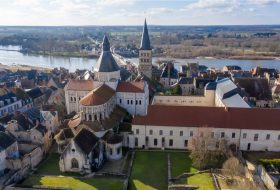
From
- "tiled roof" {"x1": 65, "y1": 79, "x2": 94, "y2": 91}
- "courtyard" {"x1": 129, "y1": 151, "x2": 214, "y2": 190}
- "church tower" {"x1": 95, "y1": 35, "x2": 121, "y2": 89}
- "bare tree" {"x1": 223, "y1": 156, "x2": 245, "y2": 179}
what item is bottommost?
"courtyard" {"x1": 129, "y1": 151, "x2": 214, "y2": 190}

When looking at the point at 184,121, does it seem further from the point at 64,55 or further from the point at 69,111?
the point at 64,55

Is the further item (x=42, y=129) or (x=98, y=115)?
(x=42, y=129)

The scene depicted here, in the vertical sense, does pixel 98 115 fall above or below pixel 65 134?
above

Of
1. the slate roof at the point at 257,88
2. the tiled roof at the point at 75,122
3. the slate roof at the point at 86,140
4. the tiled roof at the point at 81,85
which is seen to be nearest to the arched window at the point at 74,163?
the slate roof at the point at 86,140

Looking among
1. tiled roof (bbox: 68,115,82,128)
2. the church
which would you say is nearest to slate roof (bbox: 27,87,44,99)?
the church

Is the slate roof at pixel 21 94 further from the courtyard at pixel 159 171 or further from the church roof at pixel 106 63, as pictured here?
the courtyard at pixel 159 171

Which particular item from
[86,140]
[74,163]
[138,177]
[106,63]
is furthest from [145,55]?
[138,177]

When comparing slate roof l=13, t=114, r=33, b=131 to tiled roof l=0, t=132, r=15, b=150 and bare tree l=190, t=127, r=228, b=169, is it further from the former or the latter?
bare tree l=190, t=127, r=228, b=169

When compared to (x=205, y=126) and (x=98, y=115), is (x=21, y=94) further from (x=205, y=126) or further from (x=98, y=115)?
(x=205, y=126)
